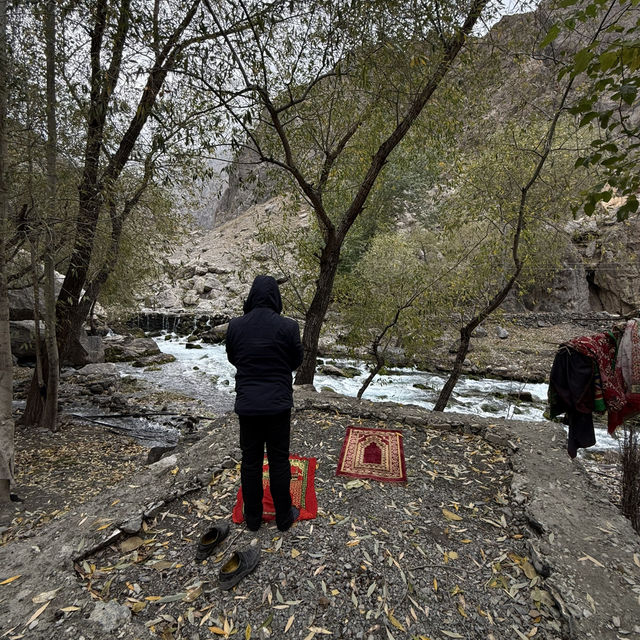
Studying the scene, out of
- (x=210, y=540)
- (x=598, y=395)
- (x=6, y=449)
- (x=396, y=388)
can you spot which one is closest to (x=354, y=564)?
(x=210, y=540)

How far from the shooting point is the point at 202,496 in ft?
11.1

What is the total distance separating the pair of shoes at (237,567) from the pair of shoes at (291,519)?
1.10 feet

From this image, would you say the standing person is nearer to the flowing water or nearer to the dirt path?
the dirt path

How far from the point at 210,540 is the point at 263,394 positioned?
3.72ft

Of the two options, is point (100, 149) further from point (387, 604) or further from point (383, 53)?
point (387, 604)

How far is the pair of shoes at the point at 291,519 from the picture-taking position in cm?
287

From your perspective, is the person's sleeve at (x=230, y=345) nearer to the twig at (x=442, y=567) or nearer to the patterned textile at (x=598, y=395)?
the twig at (x=442, y=567)

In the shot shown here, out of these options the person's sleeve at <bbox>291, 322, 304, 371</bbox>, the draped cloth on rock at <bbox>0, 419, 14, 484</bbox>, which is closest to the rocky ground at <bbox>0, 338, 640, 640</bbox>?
the draped cloth on rock at <bbox>0, 419, 14, 484</bbox>

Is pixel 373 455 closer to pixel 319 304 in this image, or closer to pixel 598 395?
pixel 598 395

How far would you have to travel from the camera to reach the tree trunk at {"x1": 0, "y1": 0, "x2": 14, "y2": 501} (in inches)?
144

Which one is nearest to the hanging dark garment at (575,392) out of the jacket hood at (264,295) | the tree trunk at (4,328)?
the jacket hood at (264,295)

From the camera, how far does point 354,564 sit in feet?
8.39

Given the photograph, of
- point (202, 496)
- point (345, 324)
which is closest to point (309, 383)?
point (345, 324)

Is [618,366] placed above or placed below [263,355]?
below
